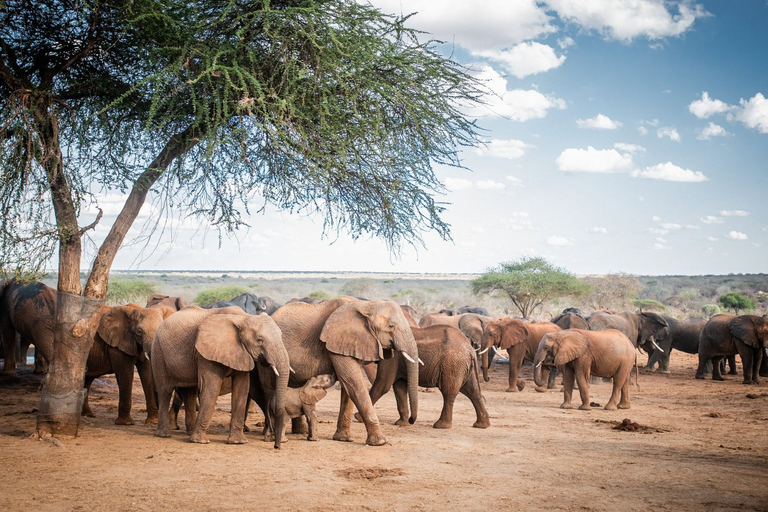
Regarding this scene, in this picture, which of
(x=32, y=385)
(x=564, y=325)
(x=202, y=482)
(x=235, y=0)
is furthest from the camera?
(x=564, y=325)

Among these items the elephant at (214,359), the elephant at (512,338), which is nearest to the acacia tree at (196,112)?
the elephant at (214,359)

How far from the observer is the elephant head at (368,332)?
9820 mm

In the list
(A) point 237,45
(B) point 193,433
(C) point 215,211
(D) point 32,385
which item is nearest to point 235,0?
(A) point 237,45

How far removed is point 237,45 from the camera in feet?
31.2

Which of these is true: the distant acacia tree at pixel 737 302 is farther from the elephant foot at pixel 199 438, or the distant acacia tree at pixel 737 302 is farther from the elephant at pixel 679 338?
the elephant foot at pixel 199 438

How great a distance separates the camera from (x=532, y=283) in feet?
144

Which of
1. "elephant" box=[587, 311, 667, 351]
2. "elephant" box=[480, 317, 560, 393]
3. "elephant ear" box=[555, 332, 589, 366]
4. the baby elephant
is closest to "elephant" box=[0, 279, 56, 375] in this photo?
the baby elephant

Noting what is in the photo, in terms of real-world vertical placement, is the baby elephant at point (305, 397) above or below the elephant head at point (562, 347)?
below

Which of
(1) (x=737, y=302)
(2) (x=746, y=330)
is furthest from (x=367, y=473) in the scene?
(1) (x=737, y=302)

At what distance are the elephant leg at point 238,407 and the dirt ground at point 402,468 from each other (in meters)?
0.24

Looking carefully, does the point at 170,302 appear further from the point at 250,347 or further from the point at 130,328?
the point at 250,347

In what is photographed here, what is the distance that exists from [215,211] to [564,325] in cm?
1312

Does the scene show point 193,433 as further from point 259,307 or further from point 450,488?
point 259,307

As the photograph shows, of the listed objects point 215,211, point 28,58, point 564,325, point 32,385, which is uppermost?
point 28,58
